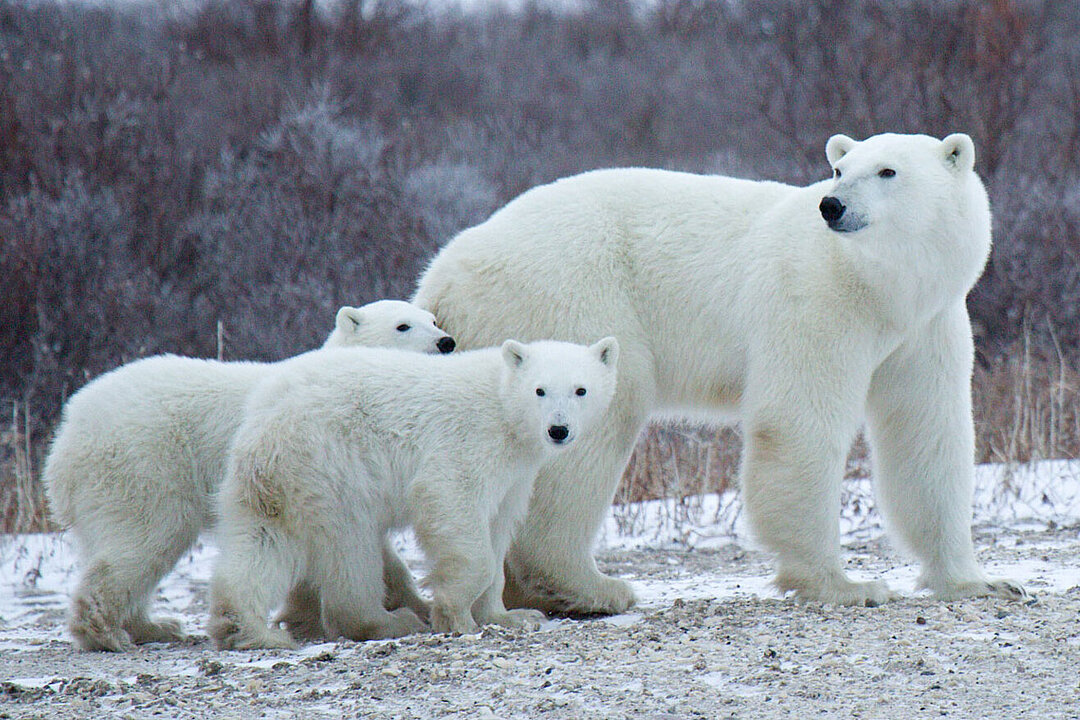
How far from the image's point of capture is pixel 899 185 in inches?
158

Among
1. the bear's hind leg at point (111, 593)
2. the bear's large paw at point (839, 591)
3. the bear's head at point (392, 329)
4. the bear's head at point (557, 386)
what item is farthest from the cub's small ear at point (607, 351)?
the bear's hind leg at point (111, 593)

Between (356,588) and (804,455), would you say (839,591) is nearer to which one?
(804,455)

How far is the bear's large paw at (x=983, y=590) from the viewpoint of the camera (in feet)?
13.9

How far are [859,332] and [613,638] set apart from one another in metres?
1.22

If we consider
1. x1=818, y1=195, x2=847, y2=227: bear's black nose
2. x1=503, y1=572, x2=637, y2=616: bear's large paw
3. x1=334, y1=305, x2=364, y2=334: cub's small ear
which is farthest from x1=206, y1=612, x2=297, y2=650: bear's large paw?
x1=818, y1=195, x2=847, y2=227: bear's black nose

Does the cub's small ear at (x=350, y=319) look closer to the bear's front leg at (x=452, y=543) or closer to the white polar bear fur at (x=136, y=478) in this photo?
the white polar bear fur at (x=136, y=478)

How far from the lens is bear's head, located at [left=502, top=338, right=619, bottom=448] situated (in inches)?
152

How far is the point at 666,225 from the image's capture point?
4570 mm

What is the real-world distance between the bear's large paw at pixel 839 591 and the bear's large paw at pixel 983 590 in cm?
21

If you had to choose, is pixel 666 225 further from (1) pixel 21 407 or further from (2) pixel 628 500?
(1) pixel 21 407

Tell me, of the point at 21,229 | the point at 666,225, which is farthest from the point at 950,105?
the point at 666,225

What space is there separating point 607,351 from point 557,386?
0.98ft

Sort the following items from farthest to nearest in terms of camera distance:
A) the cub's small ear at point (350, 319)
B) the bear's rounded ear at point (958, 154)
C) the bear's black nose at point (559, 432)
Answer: the cub's small ear at point (350, 319), the bear's rounded ear at point (958, 154), the bear's black nose at point (559, 432)

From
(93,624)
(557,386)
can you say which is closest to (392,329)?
(557,386)
